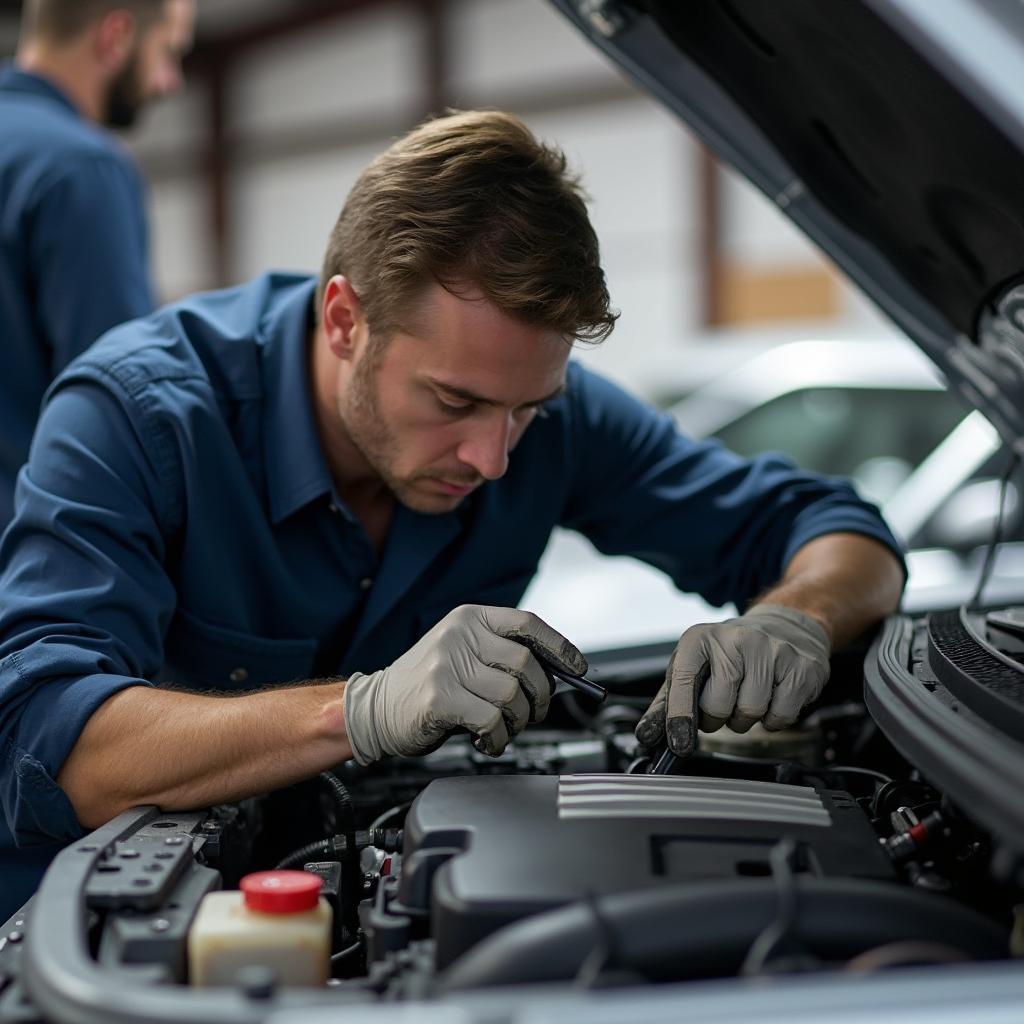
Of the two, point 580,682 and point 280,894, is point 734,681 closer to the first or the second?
point 580,682

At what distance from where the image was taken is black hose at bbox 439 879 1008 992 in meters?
0.80

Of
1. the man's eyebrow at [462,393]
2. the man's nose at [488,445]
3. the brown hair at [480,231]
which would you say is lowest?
A: the man's nose at [488,445]

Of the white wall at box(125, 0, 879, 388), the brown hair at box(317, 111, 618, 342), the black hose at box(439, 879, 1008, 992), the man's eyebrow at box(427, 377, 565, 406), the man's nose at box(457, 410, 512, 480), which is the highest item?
the brown hair at box(317, 111, 618, 342)

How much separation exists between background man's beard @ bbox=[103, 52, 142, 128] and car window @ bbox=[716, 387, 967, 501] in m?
1.79

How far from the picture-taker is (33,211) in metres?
2.19

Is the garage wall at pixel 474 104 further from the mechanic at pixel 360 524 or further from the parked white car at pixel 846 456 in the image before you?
the mechanic at pixel 360 524

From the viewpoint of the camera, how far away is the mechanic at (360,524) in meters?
1.27

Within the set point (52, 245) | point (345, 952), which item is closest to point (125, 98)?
point (52, 245)

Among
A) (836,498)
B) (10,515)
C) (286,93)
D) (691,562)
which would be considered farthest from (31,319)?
(286,93)

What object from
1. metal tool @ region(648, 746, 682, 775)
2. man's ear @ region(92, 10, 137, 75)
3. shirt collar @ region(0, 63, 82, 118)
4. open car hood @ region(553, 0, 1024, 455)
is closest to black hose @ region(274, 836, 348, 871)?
metal tool @ region(648, 746, 682, 775)

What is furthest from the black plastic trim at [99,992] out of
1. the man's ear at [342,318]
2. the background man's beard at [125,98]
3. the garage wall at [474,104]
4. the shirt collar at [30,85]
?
the garage wall at [474,104]

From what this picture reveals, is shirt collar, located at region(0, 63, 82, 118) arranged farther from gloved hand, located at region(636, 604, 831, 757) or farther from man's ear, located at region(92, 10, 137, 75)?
gloved hand, located at region(636, 604, 831, 757)

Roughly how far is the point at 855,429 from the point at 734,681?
2235mm

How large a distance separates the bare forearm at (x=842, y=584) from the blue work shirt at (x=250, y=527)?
46 mm
